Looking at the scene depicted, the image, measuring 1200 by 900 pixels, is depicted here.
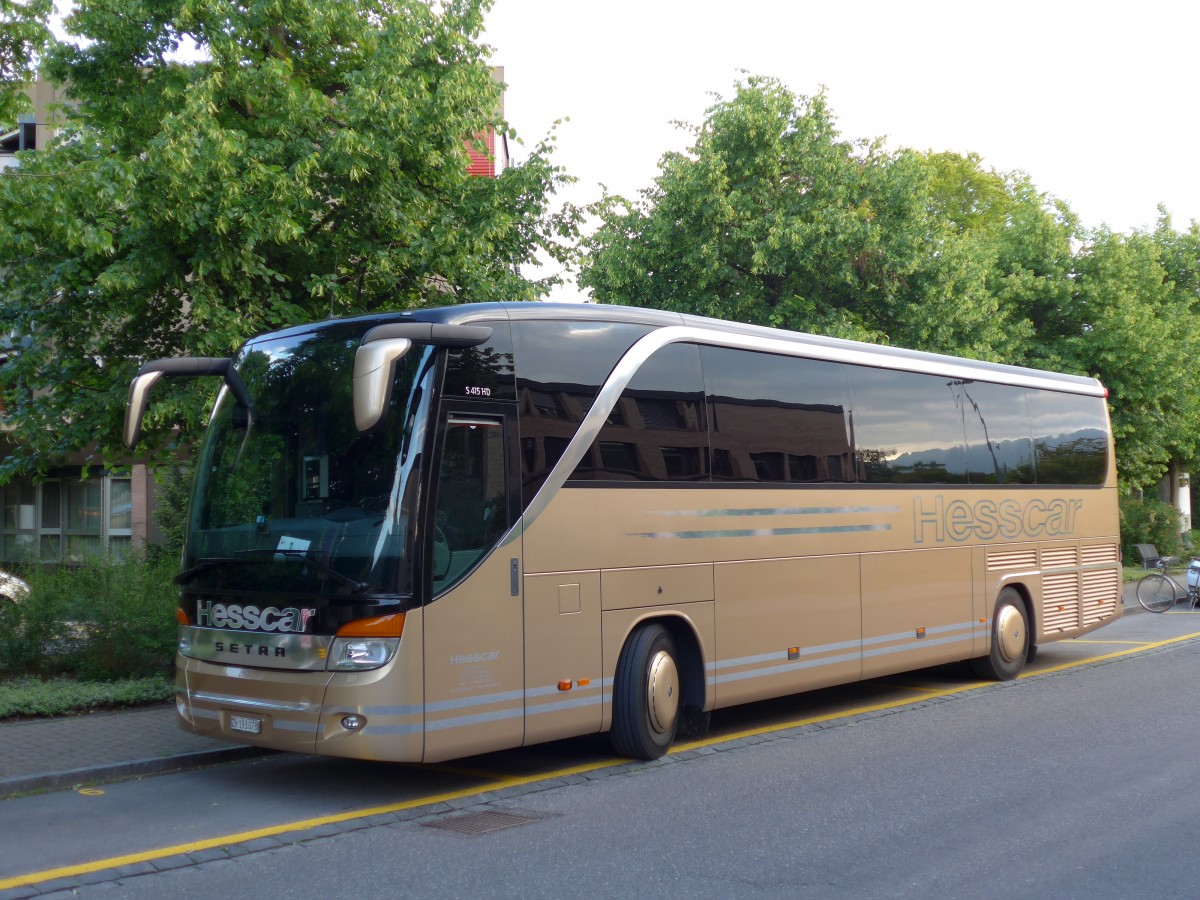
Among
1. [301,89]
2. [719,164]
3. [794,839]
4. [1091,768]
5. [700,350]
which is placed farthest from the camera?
[719,164]

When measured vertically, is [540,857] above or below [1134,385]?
below

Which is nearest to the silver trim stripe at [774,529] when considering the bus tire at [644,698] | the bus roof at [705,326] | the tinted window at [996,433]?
the bus tire at [644,698]

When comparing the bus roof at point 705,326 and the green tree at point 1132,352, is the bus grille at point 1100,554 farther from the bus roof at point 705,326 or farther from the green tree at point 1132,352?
the green tree at point 1132,352

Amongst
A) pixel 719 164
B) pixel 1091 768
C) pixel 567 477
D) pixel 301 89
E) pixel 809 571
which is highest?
pixel 719 164

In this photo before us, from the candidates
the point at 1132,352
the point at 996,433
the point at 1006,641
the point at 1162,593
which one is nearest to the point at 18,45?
the point at 996,433

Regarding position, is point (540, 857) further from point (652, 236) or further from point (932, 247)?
point (932, 247)

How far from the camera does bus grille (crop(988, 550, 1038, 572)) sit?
13.9m

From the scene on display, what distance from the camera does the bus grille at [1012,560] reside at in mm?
13905

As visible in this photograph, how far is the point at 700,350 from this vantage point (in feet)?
33.4

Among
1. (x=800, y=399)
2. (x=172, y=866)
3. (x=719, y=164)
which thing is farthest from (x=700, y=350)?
(x=719, y=164)

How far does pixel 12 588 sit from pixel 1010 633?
1321 centimetres

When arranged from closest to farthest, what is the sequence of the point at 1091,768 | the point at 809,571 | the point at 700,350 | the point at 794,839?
the point at 794,839
the point at 1091,768
the point at 700,350
the point at 809,571

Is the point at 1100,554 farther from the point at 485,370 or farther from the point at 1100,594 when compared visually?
the point at 485,370

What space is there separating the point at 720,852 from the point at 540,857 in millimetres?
971
